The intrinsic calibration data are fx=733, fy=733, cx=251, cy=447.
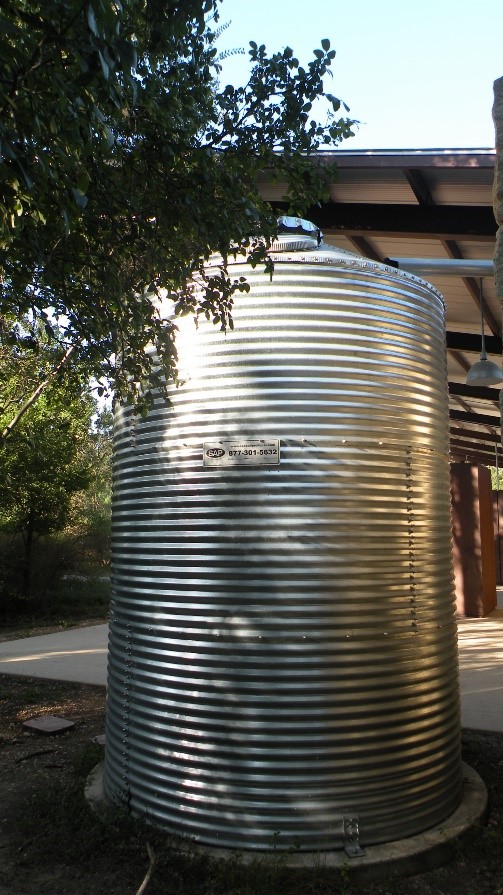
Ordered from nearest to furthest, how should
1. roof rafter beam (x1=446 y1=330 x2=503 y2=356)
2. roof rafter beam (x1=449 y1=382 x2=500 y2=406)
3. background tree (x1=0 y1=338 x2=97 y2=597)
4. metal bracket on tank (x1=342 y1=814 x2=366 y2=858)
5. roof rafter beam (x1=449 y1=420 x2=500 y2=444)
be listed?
metal bracket on tank (x1=342 y1=814 x2=366 y2=858) → roof rafter beam (x1=446 y1=330 x2=503 y2=356) → background tree (x1=0 y1=338 x2=97 y2=597) → roof rafter beam (x1=449 y1=382 x2=500 y2=406) → roof rafter beam (x1=449 y1=420 x2=500 y2=444)

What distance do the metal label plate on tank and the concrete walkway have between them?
403 cm

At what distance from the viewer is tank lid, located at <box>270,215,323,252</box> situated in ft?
14.6

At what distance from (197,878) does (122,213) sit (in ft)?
12.1

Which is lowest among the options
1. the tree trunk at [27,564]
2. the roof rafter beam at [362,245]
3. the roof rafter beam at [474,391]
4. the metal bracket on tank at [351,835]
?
the metal bracket on tank at [351,835]

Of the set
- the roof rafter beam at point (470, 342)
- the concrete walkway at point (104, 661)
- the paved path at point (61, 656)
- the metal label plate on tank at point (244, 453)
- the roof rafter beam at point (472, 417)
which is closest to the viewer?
the metal label plate on tank at point (244, 453)

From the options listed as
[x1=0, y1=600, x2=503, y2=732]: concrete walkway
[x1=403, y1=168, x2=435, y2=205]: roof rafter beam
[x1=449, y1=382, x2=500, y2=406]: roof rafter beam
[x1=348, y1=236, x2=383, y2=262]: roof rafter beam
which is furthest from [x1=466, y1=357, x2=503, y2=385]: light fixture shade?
[x1=449, y1=382, x2=500, y2=406]: roof rafter beam

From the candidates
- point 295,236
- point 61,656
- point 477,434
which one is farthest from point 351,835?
point 477,434

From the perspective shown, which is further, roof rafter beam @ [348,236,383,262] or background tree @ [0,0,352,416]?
roof rafter beam @ [348,236,383,262]

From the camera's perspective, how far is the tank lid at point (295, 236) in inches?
175

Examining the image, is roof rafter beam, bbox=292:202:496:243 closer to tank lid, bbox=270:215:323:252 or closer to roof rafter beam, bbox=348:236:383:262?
roof rafter beam, bbox=348:236:383:262

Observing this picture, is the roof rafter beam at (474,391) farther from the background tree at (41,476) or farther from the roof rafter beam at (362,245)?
the background tree at (41,476)

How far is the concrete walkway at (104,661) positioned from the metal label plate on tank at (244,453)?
4026 millimetres

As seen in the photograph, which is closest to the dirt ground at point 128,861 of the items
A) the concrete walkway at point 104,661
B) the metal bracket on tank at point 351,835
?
the metal bracket on tank at point 351,835

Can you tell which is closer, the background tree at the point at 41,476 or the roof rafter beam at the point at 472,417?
the background tree at the point at 41,476
